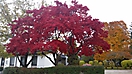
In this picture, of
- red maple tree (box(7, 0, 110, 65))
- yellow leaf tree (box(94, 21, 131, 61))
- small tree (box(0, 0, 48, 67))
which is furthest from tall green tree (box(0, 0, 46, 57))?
yellow leaf tree (box(94, 21, 131, 61))

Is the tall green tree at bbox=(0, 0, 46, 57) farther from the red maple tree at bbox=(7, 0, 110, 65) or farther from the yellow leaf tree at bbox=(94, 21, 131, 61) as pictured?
the yellow leaf tree at bbox=(94, 21, 131, 61)

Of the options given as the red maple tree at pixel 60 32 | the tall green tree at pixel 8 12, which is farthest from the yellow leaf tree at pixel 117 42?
the red maple tree at pixel 60 32

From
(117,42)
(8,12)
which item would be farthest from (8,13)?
(117,42)

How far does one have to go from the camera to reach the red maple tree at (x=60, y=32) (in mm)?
10359

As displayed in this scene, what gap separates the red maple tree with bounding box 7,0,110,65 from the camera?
A: 10.4 m

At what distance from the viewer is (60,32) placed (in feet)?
36.5

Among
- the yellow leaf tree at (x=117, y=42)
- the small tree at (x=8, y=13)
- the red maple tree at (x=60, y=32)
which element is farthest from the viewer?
the yellow leaf tree at (x=117, y=42)

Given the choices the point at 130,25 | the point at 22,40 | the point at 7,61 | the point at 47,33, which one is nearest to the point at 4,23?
the point at 22,40

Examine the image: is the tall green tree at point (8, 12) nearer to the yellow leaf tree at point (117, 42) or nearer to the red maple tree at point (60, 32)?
the red maple tree at point (60, 32)

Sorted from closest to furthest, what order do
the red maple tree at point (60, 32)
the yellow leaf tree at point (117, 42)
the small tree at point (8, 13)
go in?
the red maple tree at point (60, 32) → the small tree at point (8, 13) → the yellow leaf tree at point (117, 42)

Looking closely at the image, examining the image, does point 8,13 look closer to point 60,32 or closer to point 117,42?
point 60,32

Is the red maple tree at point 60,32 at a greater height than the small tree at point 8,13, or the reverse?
the small tree at point 8,13

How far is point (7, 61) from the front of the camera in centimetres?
2684

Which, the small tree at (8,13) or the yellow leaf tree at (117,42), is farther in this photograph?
the yellow leaf tree at (117,42)
